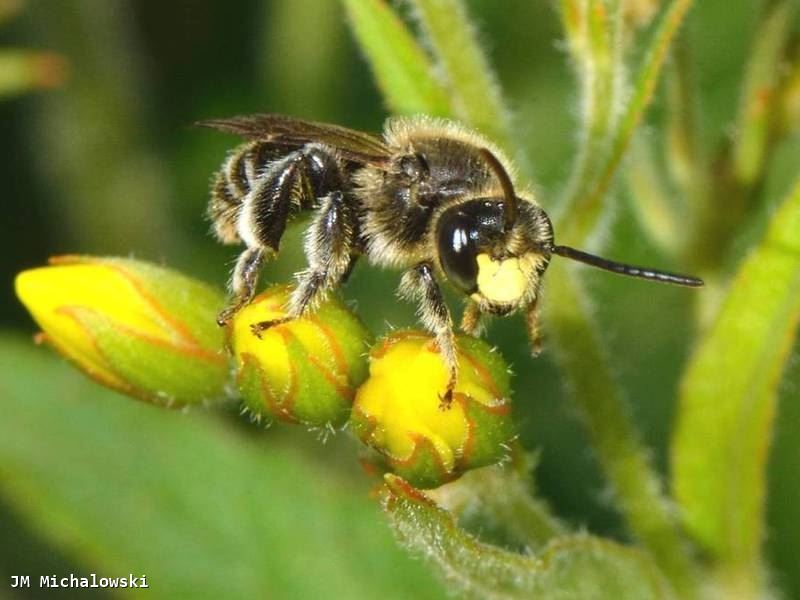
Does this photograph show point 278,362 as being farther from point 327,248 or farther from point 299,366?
point 327,248

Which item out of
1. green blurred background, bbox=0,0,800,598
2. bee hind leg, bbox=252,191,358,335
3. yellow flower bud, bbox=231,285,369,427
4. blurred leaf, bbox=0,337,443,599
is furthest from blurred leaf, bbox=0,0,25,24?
yellow flower bud, bbox=231,285,369,427

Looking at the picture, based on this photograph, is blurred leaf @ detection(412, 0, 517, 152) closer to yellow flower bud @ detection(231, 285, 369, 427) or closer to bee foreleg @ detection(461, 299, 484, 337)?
bee foreleg @ detection(461, 299, 484, 337)

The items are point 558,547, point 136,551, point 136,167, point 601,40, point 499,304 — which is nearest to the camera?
point 499,304

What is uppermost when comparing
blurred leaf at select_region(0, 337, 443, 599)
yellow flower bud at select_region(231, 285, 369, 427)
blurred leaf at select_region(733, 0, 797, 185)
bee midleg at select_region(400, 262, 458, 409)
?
blurred leaf at select_region(733, 0, 797, 185)

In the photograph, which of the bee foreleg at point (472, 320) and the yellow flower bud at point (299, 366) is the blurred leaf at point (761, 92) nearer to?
the bee foreleg at point (472, 320)

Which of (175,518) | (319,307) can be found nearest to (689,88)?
(319,307)

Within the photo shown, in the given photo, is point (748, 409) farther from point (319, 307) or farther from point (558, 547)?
point (319, 307)
